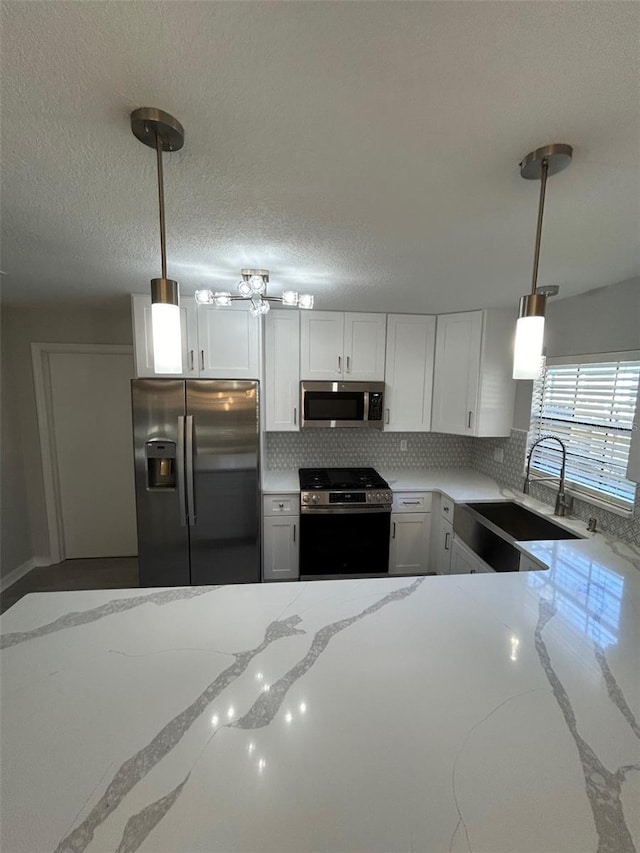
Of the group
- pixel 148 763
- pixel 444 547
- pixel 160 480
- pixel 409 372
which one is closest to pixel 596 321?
pixel 409 372

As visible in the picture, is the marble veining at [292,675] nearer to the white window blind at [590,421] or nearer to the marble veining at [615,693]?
the marble veining at [615,693]

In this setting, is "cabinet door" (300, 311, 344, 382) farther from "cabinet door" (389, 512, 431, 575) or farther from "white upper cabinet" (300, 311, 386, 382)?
"cabinet door" (389, 512, 431, 575)

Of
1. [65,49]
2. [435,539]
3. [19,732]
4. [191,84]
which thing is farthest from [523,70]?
[435,539]

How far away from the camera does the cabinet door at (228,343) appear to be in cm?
252

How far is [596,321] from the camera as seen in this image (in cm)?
208

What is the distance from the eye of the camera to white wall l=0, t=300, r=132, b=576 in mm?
2906

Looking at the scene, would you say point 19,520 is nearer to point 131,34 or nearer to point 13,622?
point 13,622

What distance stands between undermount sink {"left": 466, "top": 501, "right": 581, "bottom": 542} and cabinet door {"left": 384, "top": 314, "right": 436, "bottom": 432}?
873 millimetres

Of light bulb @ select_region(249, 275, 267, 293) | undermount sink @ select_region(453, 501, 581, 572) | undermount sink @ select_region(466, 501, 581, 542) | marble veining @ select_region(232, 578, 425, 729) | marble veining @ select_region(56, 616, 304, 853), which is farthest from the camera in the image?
undermount sink @ select_region(466, 501, 581, 542)

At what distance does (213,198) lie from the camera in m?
1.10

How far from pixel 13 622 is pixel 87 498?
2564mm

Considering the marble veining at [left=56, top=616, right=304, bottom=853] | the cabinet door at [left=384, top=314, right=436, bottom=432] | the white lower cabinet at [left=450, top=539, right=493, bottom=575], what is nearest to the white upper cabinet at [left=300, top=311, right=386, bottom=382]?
the cabinet door at [left=384, top=314, right=436, bottom=432]

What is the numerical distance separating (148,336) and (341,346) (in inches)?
58.3

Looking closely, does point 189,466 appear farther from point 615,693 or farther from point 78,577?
point 615,693
